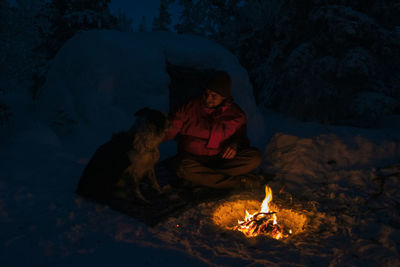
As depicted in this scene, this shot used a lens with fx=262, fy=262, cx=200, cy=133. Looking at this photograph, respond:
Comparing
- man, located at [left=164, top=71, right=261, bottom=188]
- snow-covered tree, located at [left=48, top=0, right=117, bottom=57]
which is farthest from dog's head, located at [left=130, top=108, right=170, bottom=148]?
snow-covered tree, located at [left=48, top=0, right=117, bottom=57]

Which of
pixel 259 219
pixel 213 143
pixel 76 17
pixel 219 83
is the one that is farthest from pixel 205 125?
pixel 76 17

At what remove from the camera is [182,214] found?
2.88 metres

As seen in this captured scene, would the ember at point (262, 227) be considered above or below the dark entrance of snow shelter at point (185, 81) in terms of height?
below

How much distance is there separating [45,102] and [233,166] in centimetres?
411

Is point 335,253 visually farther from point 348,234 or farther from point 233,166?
point 233,166

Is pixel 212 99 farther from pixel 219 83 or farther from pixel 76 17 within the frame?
pixel 76 17

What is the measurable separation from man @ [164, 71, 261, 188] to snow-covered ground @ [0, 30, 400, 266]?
0.47m

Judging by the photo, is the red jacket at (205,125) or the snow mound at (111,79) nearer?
the red jacket at (205,125)

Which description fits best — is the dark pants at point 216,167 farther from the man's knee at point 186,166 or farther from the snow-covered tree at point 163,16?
the snow-covered tree at point 163,16

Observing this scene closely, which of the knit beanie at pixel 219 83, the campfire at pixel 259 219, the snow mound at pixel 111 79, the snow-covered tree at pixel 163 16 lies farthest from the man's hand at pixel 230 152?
the snow-covered tree at pixel 163 16

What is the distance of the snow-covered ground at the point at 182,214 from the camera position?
7.25ft

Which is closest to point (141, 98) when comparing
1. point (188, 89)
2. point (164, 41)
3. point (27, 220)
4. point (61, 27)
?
point (188, 89)

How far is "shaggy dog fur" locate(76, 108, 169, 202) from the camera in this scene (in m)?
2.77

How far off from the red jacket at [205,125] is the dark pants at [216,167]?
0.44 feet
